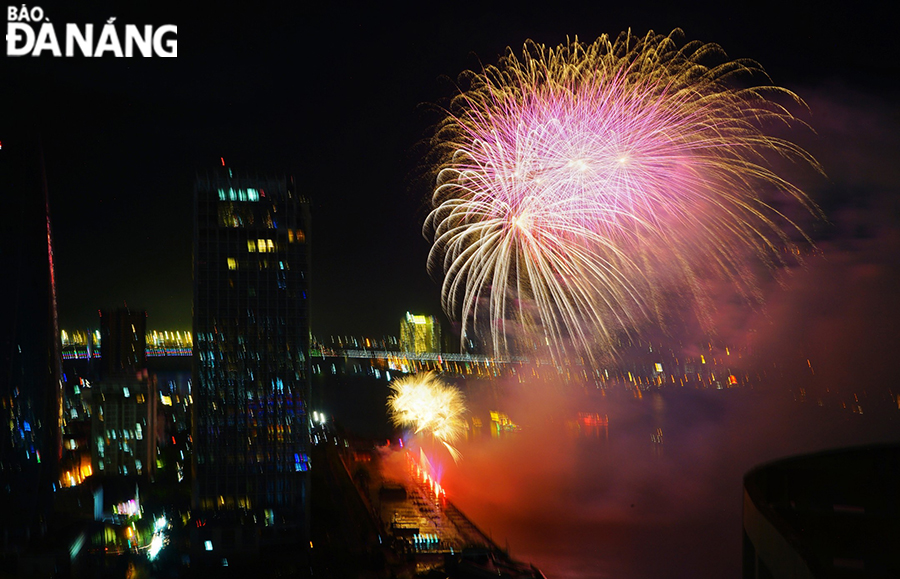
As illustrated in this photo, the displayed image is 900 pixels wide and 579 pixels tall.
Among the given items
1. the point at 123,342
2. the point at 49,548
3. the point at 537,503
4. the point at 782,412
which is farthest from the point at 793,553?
the point at 123,342

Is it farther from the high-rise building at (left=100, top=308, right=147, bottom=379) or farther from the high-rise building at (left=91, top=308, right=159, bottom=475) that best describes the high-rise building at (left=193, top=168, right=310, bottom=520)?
the high-rise building at (left=100, top=308, right=147, bottom=379)

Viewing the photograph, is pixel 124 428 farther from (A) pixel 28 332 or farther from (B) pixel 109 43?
(B) pixel 109 43

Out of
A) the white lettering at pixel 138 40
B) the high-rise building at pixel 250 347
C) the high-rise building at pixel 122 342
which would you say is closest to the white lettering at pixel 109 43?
the white lettering at pixel 138 40

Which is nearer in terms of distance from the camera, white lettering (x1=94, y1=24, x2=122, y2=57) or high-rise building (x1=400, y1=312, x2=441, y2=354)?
white lettering (x1=94, y1=24, x2=122, y2=57)

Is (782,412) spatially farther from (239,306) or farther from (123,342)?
(123,342)

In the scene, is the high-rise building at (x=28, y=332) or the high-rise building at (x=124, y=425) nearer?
the high-rise building at (x=28, y=332)

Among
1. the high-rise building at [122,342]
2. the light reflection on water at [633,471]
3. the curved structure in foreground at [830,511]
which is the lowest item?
the light reflection on water at [633,471]

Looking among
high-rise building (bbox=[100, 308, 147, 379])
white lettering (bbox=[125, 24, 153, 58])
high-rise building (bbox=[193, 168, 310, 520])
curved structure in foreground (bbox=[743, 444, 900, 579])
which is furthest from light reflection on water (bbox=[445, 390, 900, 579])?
high-rise building (bbox=[100, 308, 147, 379])

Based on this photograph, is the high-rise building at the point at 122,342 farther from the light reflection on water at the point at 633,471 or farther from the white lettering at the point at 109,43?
the white lettering at the point at 109,43
